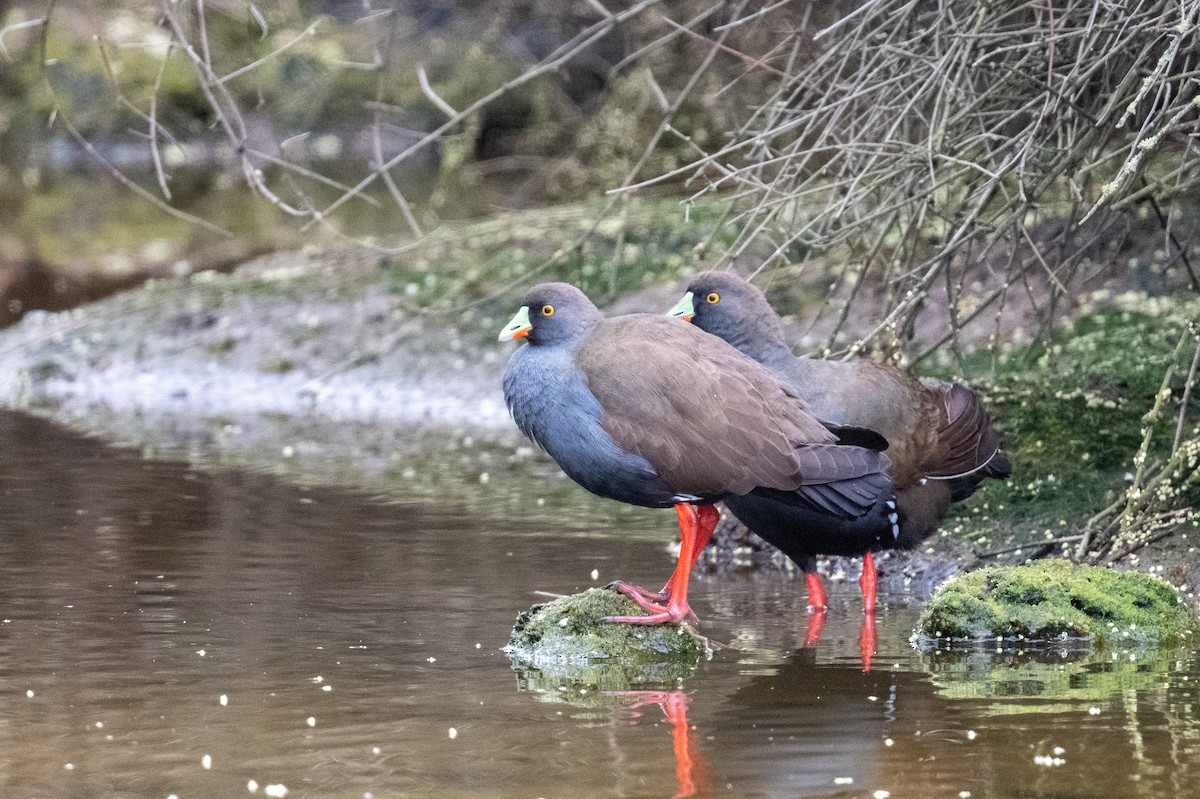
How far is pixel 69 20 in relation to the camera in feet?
87.9

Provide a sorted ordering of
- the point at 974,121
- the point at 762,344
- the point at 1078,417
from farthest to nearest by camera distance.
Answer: the point at 1078,417
the point at 974,121
the point at 762,344

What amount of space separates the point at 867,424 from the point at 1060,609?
109cm

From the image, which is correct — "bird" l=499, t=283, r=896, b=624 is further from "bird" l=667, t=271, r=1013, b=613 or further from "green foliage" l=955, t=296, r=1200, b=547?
"green foliage" l=955, t=296, r=1200, b=547

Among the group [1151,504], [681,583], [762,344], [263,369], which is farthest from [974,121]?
[263,369]

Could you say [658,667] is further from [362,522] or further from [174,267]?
[174,267]

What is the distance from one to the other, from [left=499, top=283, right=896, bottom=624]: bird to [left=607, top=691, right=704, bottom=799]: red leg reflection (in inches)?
21.7

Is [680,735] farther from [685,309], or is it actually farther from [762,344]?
[685,309]

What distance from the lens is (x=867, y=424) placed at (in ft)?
23.5

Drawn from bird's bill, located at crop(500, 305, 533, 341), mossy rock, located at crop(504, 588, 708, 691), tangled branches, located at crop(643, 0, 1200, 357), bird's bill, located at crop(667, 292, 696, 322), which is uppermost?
tangled branches, located at crop(643, 0, 1200, 357)

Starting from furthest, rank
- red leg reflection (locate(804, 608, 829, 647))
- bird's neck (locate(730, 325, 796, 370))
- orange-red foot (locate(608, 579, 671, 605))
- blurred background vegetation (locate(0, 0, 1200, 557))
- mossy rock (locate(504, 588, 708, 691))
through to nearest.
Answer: bird's neck (locate(730, 325, 796, 370)) → blurred background vegetation (locate(0, 0, 1200, 557)) → red leg reflection (locate(804, 608, 829, 647)) → orange-red foot (locate(608, 579, 671, 605)) → mossy rock (locate(504, 588, 708, 691))

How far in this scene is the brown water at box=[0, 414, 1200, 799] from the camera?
4980 mm

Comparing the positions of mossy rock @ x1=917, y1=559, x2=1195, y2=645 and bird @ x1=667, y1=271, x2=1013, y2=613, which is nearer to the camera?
mossy rock @ x1=917, y1=559, x2=1195, y2=645

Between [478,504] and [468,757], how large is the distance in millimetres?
4568

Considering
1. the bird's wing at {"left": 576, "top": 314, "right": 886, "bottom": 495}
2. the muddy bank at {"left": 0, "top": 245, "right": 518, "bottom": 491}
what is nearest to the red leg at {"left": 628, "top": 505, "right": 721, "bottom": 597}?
the bird's wing at {"left": 576, "top": 314, "right": 886, "bottom": 495}
